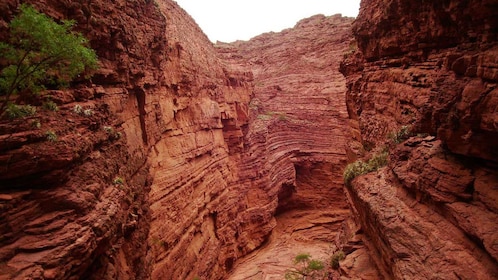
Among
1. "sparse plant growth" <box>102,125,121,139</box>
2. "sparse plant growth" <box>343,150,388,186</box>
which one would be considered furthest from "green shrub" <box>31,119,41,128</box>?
"sparse plant growth" <box>343,150,388,186</box>

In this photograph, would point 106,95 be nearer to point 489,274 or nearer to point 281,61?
point 489,274

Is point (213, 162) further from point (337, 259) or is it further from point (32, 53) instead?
point (32, 53)

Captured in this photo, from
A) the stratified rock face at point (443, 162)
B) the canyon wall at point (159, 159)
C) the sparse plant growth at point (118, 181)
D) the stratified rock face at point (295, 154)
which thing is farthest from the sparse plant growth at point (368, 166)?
the stratified rock face at point (295, 154)

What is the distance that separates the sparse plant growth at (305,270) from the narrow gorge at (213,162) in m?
0.81

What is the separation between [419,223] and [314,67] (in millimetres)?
27481

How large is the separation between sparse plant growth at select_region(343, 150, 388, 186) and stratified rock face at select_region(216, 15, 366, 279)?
8.85m

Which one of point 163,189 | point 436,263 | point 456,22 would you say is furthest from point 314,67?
point 436,263

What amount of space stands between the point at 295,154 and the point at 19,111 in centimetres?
2092

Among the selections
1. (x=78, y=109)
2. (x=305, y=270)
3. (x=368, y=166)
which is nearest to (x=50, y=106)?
(x=78, y=109)

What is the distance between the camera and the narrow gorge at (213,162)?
469 cm

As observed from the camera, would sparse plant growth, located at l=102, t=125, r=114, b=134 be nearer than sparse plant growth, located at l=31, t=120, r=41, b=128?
No

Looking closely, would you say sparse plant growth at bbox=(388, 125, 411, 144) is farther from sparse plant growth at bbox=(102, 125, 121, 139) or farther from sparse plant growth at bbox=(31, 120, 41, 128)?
sparse plant growth at bbox=(31, 120, 41, 128)

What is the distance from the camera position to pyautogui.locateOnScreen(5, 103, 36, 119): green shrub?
4891 millimetres

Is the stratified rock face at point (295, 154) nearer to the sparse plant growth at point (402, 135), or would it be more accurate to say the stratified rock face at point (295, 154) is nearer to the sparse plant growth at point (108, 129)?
the sparse plant growth at point (402, 135)
